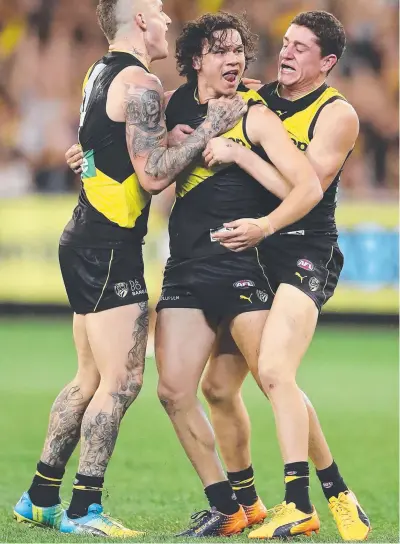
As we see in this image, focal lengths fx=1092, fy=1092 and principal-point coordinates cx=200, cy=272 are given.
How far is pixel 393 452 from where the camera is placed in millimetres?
8156

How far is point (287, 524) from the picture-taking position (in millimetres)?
5020

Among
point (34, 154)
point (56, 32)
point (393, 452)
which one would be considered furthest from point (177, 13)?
point (393, 452)

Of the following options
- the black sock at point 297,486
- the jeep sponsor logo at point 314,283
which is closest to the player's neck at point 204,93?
the jeep sponsor logo at point 314,283

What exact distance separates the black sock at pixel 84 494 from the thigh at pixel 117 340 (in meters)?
0.50

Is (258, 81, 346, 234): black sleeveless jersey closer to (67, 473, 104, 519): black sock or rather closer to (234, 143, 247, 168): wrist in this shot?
(234, 143, 247, 168): wrist

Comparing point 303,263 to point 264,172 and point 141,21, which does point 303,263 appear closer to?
point 264,172

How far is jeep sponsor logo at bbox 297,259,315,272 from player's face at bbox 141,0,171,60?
1.27 metres

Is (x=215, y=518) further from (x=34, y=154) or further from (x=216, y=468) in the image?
(x=34, y=154)

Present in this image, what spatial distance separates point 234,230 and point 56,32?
1274 centimetres

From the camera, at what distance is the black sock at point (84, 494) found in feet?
17.2

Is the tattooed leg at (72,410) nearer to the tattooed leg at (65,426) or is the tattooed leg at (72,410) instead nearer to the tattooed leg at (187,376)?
the tattooed leg at (65,426)

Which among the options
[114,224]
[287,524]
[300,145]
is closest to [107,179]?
[114,224]

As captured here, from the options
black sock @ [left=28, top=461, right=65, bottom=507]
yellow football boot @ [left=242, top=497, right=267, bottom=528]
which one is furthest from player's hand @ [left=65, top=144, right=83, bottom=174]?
yellow football boot @ [left=242, top=497, right=267, bottom=528]

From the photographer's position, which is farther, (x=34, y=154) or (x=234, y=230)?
(x=34, y=154)
